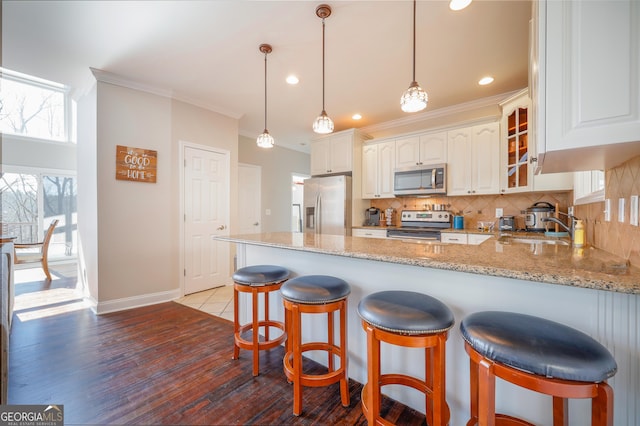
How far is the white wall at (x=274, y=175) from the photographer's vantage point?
503 centimetres

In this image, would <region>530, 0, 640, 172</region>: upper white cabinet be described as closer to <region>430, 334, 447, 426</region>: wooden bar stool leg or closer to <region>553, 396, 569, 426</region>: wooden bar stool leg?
<region>430, 334, 447, 426</region>: wooden bar stool leg

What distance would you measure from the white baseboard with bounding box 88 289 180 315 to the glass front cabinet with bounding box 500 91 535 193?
449cm

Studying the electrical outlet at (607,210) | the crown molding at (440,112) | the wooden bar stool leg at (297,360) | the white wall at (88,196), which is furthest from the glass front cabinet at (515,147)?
the white wall at (88,196)

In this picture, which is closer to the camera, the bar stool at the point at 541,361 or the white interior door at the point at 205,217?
the bar stool at the point at 541,361

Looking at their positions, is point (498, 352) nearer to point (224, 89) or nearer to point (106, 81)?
point (224, 89)

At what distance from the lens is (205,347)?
2.12 metres

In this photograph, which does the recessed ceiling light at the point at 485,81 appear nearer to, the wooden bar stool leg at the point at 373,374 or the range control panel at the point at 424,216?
the range control panel at the point at 424,216

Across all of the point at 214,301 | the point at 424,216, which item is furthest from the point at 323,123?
the point at 214,301

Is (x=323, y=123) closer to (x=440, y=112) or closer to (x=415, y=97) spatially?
(x=415, y=97)

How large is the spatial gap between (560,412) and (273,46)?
10.2 ft

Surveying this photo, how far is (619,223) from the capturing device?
51.4 inches

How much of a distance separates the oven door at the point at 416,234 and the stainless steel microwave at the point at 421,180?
601 millimetres

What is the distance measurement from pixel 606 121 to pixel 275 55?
8.27 feet

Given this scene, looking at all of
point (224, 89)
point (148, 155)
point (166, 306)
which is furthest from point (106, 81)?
point (166, 306)
